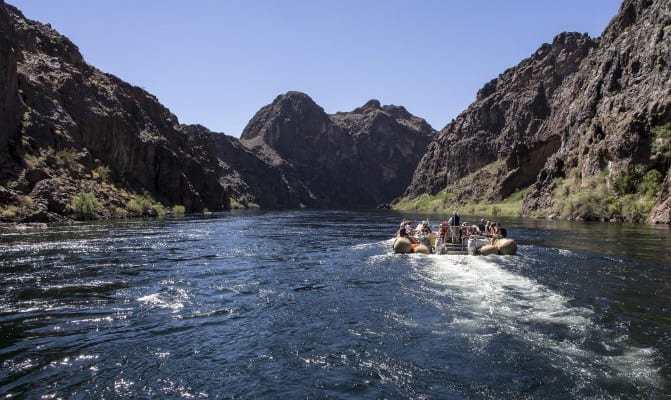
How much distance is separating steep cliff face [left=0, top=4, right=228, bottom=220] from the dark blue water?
52.6m

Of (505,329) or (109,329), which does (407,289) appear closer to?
(505,329)

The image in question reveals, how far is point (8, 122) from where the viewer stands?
251ft

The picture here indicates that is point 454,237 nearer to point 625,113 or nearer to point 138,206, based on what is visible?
point 138,206

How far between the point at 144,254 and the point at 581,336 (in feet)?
96.0

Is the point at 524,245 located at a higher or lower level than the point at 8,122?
lower

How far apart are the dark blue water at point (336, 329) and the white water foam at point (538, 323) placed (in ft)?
0.23

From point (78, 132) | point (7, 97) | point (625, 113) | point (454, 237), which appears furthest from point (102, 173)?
point (625, 113)

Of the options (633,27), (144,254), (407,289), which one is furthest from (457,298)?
(633,27)

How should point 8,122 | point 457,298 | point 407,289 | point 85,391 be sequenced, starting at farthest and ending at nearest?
point 8,122, point 407,289, point 457,298, point 85,391

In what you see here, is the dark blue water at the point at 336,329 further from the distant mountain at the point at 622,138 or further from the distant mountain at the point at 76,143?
the distant mountain at the point at 622,138

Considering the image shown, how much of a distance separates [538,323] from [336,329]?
6.74 meters

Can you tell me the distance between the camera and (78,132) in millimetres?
103312

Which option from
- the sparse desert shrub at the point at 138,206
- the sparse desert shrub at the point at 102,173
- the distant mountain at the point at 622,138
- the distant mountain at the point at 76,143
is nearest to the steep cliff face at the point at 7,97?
the distant mountain at the point at 76,143

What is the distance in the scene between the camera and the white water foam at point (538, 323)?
12.2m
